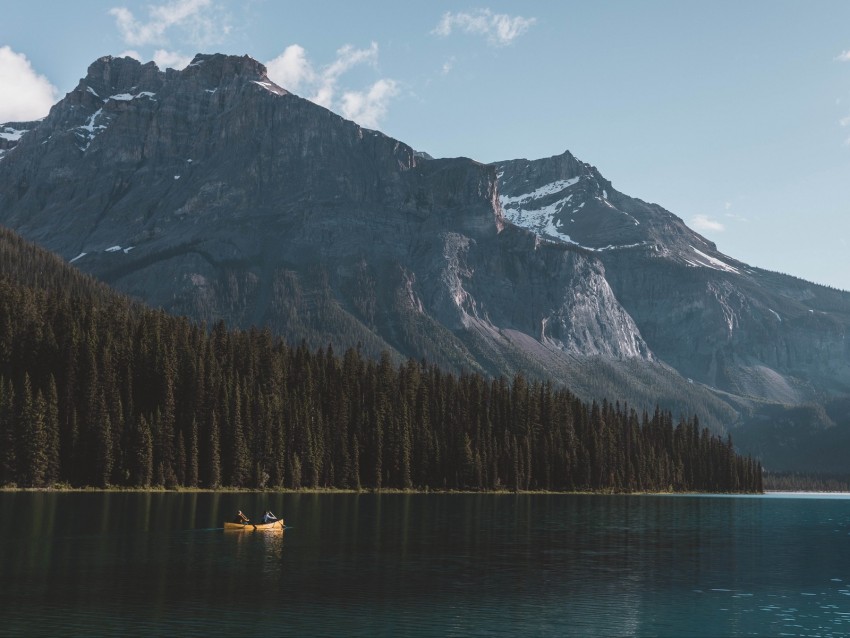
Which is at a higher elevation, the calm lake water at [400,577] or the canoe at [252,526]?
the canoe at [252,526]

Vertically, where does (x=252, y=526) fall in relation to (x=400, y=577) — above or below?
above

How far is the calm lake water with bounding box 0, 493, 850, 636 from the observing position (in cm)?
5212

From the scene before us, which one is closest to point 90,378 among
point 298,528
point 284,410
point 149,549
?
point 284,410

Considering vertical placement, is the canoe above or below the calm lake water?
above

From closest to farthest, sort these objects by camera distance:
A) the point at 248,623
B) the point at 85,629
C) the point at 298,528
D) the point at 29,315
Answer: the point at 85,629 < the point at 248,623 < the point at 298,528 < the point at 29,315

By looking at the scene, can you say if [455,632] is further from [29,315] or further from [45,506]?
[29,315]

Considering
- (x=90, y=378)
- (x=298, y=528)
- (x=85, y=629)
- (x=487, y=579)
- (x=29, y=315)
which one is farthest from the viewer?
(x=29, y=315)

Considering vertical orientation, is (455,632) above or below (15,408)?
below

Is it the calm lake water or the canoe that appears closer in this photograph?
the calm lake water

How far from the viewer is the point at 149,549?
7862 centimetres

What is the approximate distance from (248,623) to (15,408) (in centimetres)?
11916

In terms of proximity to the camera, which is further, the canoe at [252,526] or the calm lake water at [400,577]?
the canoe at [252,526]

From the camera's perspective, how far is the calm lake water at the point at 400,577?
171 ft

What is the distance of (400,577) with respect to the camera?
68.3m
